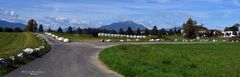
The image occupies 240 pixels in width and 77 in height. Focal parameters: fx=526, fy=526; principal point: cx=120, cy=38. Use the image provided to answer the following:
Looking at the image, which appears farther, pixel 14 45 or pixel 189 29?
pixel 189 29

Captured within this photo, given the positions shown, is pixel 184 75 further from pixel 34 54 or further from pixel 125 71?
pixel 34 54

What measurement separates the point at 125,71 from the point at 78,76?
3238 millimetres

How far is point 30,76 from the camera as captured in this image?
24953 millimetres

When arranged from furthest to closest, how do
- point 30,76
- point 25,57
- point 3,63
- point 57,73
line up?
point 25,57, point 3,63, point 57,73, point 30,76

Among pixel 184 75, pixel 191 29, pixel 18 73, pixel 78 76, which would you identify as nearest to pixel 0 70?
pixel 18 73

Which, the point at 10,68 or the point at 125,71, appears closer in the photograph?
the point at 125,71

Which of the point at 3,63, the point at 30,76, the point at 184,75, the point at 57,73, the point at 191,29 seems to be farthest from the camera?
the point at 191,29

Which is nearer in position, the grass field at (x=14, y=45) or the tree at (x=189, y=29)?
the grass field at (x=14, y=45)

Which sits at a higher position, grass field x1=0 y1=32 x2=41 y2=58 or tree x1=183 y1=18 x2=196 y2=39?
tree x1=183 y1=18 x2=196 y2=39

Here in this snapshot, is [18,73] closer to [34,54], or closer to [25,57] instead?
[25,57]

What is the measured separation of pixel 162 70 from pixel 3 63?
955 centimetres

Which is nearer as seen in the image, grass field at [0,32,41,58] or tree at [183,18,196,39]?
grass field at [0,32,41,58]

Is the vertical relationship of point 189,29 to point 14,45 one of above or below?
above

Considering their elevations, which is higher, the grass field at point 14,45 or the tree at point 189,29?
the tree at point 189,29
